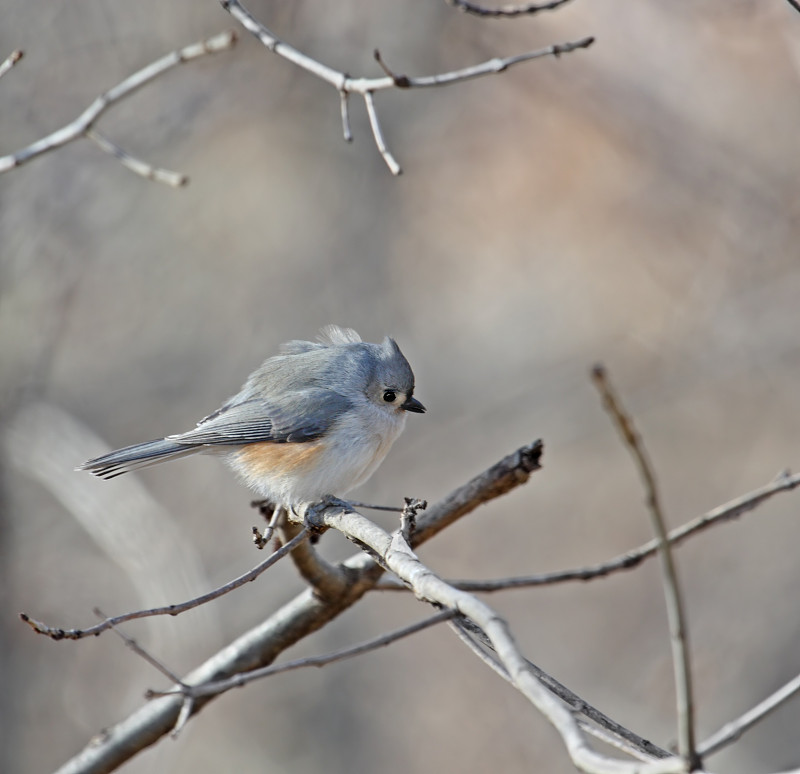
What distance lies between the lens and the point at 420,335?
6.50 meters

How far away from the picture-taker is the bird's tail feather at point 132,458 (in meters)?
2.75

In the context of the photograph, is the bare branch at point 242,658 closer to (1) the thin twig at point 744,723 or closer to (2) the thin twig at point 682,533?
(2) the thin twig at point 682,533

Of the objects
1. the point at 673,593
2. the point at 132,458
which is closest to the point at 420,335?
the point at 132,458

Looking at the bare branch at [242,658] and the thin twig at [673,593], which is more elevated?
the bare branch at [242,658]

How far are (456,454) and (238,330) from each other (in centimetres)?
174

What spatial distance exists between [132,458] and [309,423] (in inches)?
23.4

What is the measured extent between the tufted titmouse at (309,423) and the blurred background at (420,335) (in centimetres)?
148

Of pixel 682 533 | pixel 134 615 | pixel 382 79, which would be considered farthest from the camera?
pixel 382 79

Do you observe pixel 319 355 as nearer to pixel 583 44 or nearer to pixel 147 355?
pixel 583 44

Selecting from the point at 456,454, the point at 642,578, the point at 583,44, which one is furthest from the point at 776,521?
the point at 583,44

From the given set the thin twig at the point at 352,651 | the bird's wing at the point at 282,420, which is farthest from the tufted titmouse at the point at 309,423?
the thin twig at the point at 352,651

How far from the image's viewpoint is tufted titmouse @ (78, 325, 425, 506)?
290 cm

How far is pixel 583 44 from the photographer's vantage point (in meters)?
1.87

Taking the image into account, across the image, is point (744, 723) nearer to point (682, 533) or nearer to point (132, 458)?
point (682, 533)
